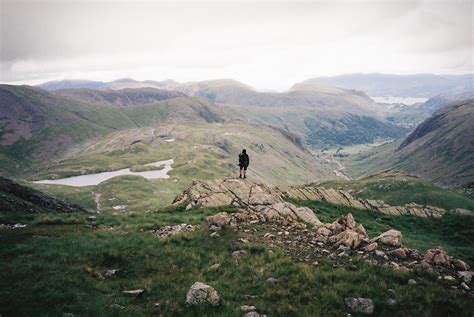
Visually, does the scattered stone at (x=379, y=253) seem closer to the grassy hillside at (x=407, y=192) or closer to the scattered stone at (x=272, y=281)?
the scattered stone at (x=272, y=281)

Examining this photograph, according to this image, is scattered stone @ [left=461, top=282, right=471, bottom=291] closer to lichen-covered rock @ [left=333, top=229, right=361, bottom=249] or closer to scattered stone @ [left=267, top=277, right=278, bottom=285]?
lichen-covered rock @ [left=333, top=229, right=361, bottom=249]

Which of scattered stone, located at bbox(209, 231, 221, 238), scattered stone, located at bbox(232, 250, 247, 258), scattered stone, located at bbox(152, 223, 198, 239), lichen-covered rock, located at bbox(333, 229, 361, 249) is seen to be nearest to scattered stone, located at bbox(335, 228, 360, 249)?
lichen-covered rock, located at bbox(333, 229, 361, 249)

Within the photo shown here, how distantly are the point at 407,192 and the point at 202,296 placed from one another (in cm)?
13615

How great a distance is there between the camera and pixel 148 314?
45.7 feet

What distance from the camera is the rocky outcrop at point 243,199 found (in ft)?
103

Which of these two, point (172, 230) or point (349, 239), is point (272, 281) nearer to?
point (349, 239)

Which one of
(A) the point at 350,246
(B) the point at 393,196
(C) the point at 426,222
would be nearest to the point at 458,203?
(B) the point at 393,196

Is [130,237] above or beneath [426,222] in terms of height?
above

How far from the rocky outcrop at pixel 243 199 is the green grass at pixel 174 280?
31.5 ft

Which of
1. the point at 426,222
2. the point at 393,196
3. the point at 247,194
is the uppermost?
the point at 247,194

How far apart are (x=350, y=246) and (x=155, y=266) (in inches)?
478

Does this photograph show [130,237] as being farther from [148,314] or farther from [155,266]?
[148,314]

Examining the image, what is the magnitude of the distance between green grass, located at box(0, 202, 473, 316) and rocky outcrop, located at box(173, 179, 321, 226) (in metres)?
9.59

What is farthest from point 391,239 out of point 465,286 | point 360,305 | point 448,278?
point 360,305
